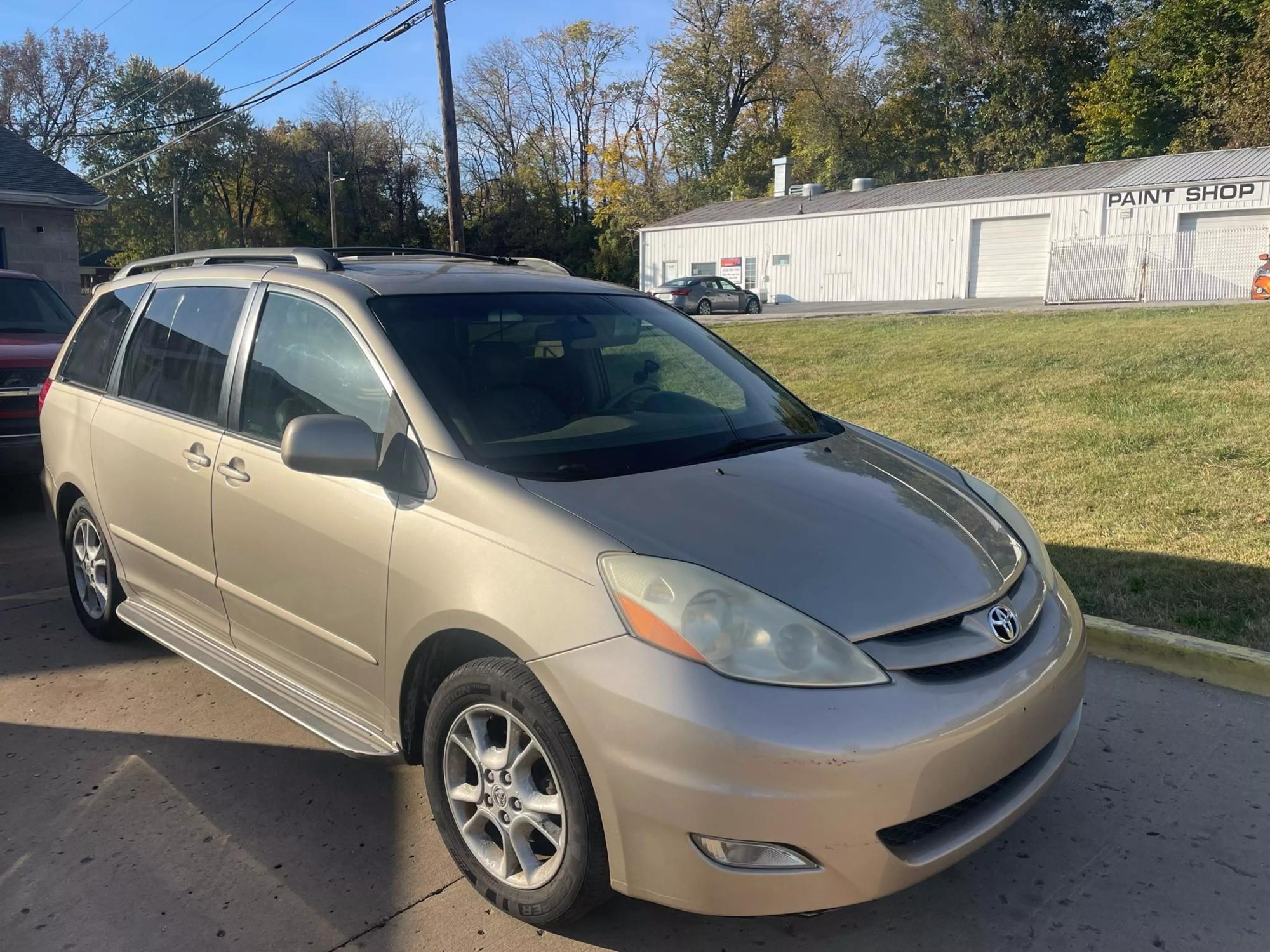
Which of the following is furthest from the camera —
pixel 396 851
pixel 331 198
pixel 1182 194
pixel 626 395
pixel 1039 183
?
pixel 331 198

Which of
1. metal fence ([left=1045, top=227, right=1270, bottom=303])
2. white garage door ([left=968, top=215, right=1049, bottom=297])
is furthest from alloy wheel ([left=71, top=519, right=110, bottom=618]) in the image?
white garage door ([left=968, top=215, right=1049, bottom=297])

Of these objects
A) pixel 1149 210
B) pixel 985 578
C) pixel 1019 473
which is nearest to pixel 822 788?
pixel 985 578

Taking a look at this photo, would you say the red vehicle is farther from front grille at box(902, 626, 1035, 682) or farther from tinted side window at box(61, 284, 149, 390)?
front grille at box(902, 626, 1035, 682)

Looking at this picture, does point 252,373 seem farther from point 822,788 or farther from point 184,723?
point 822,788

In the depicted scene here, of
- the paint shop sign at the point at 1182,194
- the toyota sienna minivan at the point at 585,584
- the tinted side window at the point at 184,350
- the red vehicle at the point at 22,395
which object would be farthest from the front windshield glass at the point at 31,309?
the paint shop sign at the point at 1182,194

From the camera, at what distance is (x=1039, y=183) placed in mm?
32125

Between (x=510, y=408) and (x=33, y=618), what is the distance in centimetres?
351

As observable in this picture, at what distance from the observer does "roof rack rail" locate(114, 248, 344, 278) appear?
369 cm

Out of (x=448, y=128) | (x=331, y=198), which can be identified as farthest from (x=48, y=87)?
(x=448, y=128)

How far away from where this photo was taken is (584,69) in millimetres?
65000

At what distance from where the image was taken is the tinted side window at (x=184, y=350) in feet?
12.4

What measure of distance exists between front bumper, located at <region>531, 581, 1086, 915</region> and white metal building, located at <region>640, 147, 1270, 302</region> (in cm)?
2720

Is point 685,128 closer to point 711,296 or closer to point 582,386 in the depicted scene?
point 711,296

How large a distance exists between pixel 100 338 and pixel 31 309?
5172 millimetres
